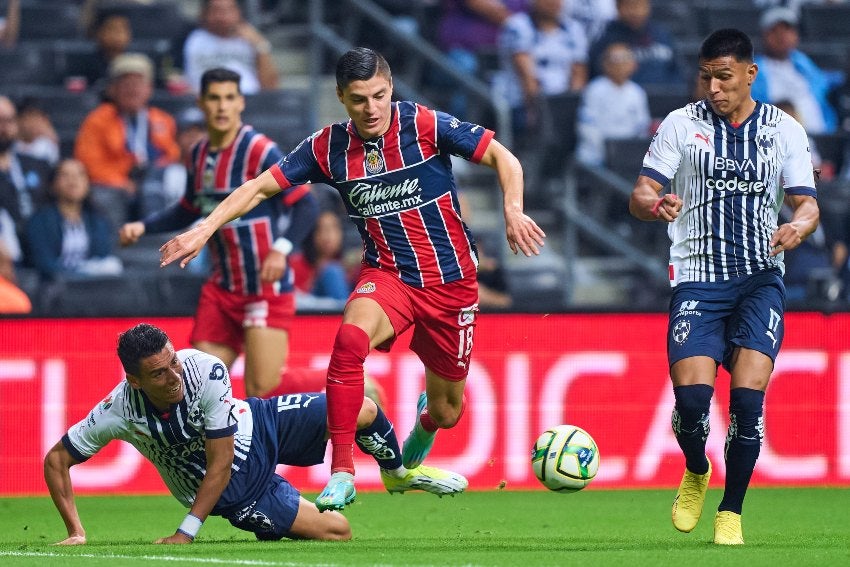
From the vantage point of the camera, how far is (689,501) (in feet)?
24.6

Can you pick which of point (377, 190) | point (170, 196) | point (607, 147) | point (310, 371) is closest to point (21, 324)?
point (310, 371)

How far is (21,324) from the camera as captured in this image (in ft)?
34.6

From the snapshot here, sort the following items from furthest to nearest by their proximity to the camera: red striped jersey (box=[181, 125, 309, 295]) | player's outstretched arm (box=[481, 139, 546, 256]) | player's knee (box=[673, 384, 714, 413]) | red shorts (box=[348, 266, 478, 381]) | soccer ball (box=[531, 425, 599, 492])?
red striped jersey (box=[181, 125, 309, 295]) → soccer ball (box=[531, 425, 599, 492]) → red shorts (box=[348, 266, 478, 381]) → player's knee (box=[673, 384, 714, 413]) → player's outstretched arm (box=[481, 139, 546, 256])

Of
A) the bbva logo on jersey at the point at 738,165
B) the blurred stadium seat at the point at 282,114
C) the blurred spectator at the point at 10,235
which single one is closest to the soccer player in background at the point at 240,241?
the bbva logo on jersey at the point at 738,165

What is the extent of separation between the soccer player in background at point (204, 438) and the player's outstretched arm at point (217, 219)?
37 centimetres

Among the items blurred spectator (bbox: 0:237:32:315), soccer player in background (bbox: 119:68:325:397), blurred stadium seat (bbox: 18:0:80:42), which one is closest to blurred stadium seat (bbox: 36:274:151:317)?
A: blurred spectator (bbox: 0:237:32:315)

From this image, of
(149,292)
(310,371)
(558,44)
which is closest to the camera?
(310,371)

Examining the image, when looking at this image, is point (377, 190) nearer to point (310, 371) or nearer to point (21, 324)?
point (310, 371)

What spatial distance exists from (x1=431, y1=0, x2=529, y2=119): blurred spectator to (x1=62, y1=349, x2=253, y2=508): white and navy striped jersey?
7928 millimetres

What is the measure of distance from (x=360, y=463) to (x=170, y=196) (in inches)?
139

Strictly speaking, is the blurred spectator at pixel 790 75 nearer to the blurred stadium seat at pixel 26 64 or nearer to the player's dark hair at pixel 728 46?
the blurred stadium seat at pixel 26 64

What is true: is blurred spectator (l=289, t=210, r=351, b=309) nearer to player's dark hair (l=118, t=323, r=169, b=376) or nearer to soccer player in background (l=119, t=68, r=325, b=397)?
soccer player in background (l=119, t=68, r=325, b=397)

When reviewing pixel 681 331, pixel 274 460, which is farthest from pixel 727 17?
pixel 274 460

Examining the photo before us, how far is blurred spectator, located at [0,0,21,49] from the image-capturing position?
46.9ft
